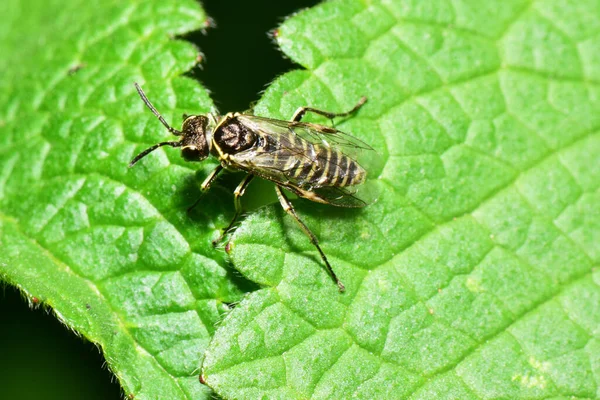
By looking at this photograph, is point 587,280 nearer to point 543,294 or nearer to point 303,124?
point 543,294

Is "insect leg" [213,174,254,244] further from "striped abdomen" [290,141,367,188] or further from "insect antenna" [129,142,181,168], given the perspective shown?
"insect antenna" [129,142,181,168]

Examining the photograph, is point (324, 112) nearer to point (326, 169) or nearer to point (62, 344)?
point (326, 169)

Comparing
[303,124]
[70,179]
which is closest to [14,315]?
[70,179]

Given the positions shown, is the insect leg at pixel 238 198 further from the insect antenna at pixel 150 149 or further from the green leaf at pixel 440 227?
the insect antenna at pixel 150 149

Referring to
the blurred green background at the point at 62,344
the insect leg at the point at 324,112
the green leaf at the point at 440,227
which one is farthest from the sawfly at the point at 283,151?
the blurred green background at the point at 62,344

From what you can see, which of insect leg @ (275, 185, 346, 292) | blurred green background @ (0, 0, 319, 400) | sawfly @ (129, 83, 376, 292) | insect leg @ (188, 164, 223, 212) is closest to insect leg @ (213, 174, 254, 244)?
sawfly @ (129, 83, 376, 292)

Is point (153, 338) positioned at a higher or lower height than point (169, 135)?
lower
